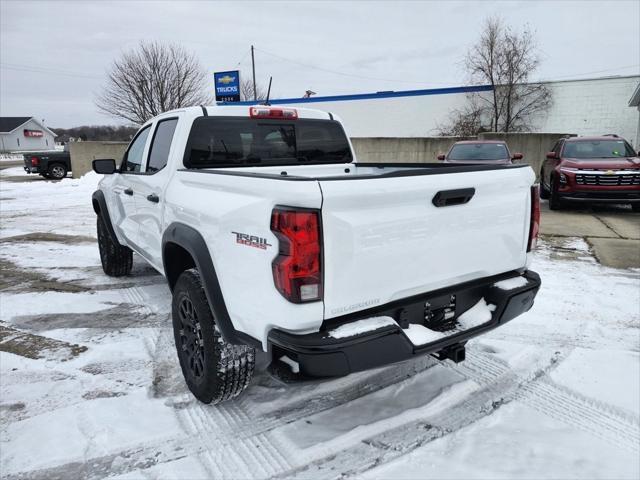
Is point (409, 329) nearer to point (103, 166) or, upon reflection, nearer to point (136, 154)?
point (136, 154)

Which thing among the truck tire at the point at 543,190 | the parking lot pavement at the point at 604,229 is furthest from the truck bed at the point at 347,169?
the truck tire at the point at 543,190

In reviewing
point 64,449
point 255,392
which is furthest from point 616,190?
point 64,449

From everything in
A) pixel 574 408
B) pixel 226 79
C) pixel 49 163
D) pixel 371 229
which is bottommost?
pixel 574 408

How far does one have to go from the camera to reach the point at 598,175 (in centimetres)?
975

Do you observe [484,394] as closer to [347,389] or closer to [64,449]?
[347,389]

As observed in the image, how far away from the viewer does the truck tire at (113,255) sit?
582 centimetres

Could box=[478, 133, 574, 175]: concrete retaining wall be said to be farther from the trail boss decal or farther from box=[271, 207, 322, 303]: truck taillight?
box=[271, 207, 322, 303]: truck taillight

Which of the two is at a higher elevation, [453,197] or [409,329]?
[453,197]

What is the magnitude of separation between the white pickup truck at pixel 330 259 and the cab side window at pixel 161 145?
92 millimetres

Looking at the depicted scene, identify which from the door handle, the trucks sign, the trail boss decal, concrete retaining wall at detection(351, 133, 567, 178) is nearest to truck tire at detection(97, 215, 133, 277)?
the trail boss decal

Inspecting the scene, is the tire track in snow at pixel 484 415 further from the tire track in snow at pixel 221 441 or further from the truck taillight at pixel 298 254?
the truck taillight at pixel 298 254

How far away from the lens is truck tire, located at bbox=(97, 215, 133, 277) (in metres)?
5.82

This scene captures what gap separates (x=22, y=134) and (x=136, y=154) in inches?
3547

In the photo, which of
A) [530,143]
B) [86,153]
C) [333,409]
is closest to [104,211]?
[333,409]
